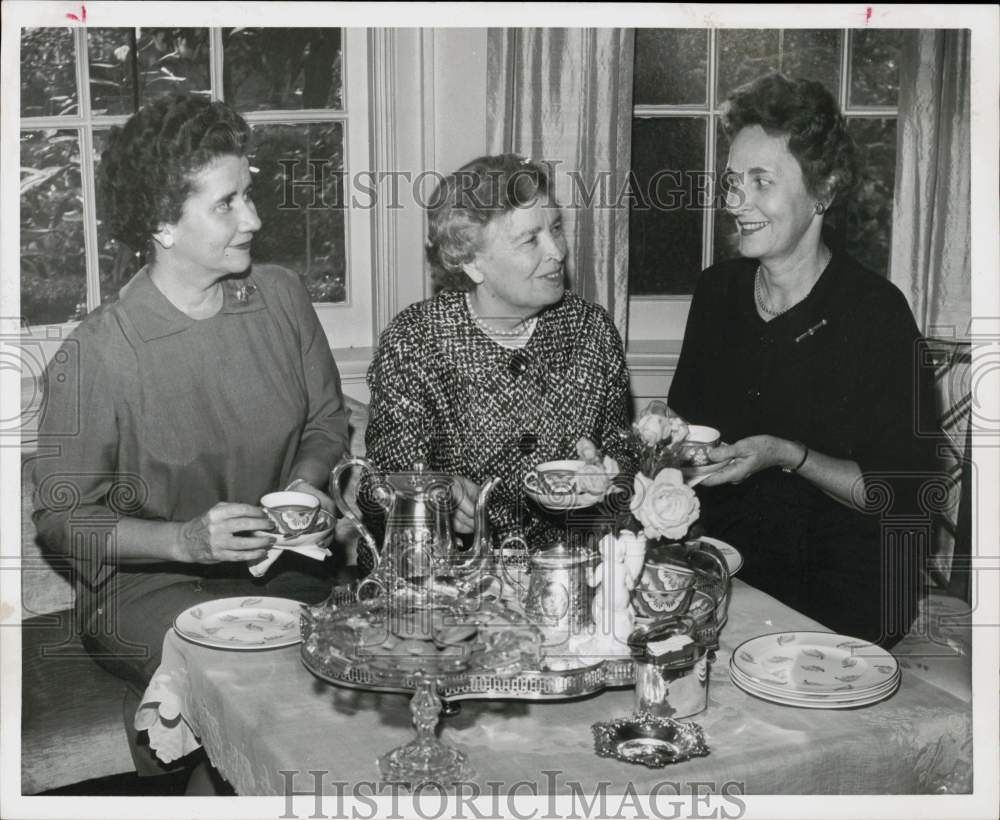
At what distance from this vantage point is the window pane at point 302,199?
2.55 m

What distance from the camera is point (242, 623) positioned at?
6.74 ft

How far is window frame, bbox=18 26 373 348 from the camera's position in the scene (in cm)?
239

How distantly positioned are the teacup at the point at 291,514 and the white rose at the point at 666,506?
61 centimetres

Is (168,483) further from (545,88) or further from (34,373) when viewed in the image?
(545,88)

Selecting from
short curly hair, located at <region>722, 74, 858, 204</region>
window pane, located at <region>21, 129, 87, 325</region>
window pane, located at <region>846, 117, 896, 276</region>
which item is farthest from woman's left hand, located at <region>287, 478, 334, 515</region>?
window pane, located at <region>846, 117, 896, 276</region>

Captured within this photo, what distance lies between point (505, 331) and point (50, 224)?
0.99 metres

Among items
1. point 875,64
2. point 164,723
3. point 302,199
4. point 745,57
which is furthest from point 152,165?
point 875,64

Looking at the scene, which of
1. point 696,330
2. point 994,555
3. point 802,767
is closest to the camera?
point 802,767

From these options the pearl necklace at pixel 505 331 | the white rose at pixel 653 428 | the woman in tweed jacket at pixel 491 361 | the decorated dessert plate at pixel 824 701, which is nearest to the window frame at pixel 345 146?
the woman in tweed jacket at pixel 491 361

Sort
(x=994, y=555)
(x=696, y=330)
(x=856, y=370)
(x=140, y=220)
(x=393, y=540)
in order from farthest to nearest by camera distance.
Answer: (x=696, y=330), (x=856, y=370), (x=140, y=220), (x=994, y=555), (x=393, y=540)

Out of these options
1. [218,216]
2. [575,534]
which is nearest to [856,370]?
[575,534]

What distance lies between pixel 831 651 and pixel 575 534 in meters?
0.71

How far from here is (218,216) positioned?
2.49 metres

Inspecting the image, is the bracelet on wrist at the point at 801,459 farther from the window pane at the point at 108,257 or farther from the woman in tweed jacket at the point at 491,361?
the window pane at the point at 108,257
